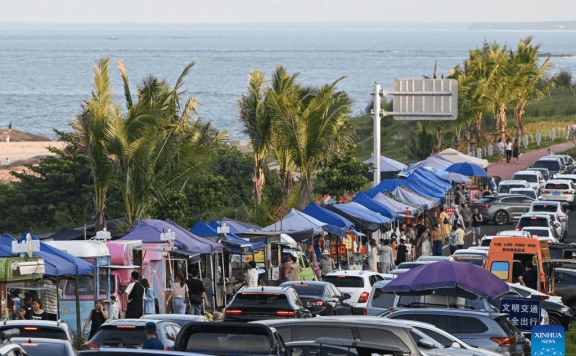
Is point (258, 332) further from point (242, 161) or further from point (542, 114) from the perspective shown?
point (542, 114)

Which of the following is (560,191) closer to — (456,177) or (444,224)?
(456,177)

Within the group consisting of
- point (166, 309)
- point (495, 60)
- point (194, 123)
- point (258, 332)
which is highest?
point (495, 60)

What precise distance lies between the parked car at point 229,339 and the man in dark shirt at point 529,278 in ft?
55.2

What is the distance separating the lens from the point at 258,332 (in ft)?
40.0

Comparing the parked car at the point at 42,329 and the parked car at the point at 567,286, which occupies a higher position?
the parked car at the point at 42,329

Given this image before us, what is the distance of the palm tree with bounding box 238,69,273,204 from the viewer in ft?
125

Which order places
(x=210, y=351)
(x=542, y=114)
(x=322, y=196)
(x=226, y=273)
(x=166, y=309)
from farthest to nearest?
(x=542, y=114)
(x=322, y=196)
(x=226, y=273)
(x=166, y=309)
(x=210, y=351)

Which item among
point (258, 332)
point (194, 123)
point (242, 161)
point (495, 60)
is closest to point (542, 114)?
point (495, 60)

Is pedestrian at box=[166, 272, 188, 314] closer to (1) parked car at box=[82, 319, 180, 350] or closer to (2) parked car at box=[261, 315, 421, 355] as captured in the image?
(1) parked car at box=[82, 319, 180, 350]

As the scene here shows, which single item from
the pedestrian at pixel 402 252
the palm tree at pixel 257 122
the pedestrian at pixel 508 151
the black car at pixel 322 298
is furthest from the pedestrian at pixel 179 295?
the pedestrian at pixel 508 151

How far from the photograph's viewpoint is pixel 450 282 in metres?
21.4

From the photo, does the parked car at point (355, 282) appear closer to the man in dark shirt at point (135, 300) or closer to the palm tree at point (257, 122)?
the man in dark shirt at point (135, 300)

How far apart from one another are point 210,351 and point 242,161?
1694 inches

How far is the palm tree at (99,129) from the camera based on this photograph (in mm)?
29797
